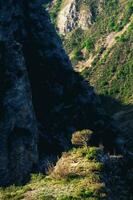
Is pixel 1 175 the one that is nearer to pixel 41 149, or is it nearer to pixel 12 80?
pixel 41 149

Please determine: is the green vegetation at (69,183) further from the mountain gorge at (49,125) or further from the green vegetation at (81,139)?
the green vegetation at (81,139)

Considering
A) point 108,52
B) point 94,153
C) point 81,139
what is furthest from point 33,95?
point 108,52

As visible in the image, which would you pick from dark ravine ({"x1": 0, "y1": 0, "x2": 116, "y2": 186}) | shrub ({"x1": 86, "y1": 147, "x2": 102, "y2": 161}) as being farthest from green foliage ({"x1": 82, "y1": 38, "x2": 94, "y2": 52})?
shrub ({"x1": 86, "y1": 147, "x2": 102, "y2": 161})

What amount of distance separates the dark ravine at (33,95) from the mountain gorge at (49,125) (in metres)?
0.13

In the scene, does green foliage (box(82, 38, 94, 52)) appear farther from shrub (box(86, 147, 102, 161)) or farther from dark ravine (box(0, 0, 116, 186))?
shrub (box(86, 147, 102, 161))

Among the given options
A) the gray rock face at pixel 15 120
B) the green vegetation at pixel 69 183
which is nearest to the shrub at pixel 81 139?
the green vegetation at pixel 69 183

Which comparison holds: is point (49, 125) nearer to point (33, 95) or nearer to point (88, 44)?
point (33, 95)

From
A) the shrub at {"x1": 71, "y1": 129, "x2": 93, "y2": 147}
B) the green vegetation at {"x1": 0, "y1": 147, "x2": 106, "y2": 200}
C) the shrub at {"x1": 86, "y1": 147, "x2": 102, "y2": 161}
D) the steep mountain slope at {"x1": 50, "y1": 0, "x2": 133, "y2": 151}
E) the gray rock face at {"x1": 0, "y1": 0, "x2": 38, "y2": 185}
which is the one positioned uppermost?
the steep mountain slope at {"x1": 50, "y1": 0, "x2": 133, "y2": 151}

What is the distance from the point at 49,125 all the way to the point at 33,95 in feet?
19.9

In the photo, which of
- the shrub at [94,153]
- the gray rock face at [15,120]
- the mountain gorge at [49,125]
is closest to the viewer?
the mountain gorge at [49,125]

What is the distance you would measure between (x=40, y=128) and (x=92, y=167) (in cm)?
3978

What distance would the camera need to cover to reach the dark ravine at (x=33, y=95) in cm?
6316

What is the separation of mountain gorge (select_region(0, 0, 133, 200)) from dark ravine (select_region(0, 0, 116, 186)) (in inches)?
5.0

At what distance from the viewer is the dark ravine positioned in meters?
63.2
